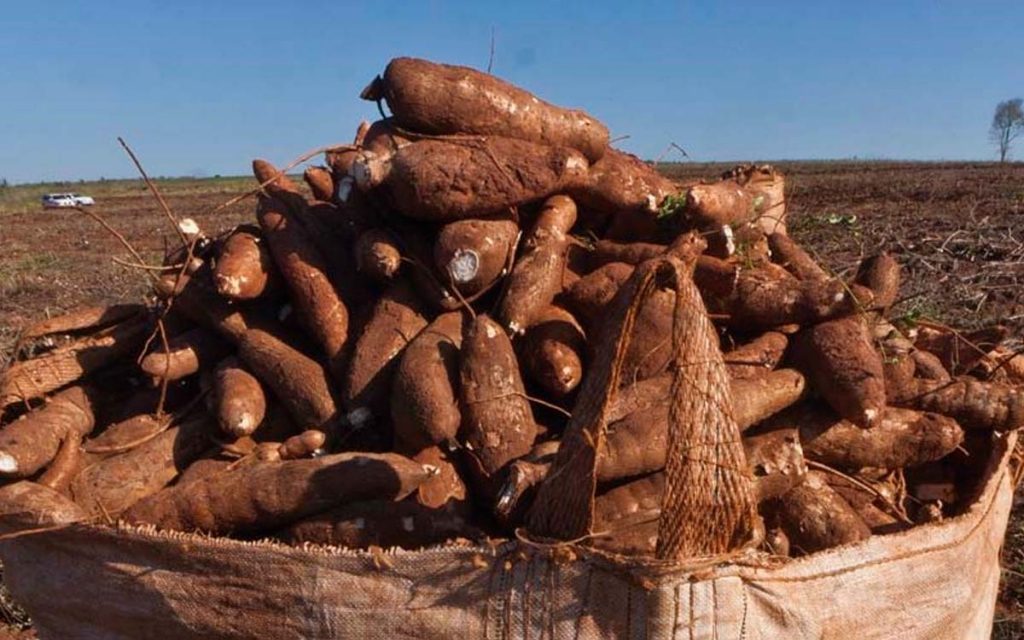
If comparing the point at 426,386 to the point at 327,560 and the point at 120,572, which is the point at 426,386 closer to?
the point at 327,560

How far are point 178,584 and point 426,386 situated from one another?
93cm

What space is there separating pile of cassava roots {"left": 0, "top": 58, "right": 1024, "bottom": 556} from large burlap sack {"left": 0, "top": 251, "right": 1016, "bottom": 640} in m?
0.14

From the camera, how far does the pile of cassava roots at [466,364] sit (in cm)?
262

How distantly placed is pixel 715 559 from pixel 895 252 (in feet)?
31.4

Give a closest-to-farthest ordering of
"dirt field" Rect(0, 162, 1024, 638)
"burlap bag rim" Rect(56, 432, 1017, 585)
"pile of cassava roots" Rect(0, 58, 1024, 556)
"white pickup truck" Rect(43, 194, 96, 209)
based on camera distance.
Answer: "burlap bag rim" Rect(56, 432, 1017, 585) < "pile of cassava roots" Rect(0, 58, 1024, 556) < "white pickup truck" Rect(43, 194, 96, 209) < "dirt field" Rect(0, 162, 1024, 638)

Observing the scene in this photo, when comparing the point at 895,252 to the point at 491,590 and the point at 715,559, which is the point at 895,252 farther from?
the point at 491,590

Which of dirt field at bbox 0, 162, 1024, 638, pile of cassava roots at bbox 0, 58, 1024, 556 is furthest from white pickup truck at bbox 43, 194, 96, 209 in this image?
dirt field at bbox 0, 162, 1024, 638

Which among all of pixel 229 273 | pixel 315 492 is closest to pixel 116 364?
pixel 229 273

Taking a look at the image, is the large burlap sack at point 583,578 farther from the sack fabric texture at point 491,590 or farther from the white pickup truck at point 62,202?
the white pickup truck at point 62,202

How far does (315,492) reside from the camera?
259cm

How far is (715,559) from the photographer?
1962 mm

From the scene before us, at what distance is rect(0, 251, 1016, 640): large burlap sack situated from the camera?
2006 mm

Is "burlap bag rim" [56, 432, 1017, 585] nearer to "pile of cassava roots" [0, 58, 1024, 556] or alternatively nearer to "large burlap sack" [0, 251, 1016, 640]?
"large burlap sack" [0, 251, 1016, 640]

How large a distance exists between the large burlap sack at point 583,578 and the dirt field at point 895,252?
1.66m
